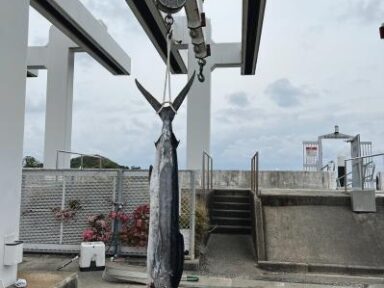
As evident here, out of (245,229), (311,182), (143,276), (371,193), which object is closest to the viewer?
(143,276)

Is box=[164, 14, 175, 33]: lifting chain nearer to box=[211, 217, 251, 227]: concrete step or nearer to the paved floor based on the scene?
the paved floor

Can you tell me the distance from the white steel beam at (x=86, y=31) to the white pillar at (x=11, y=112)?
5.17 meters

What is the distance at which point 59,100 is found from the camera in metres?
12.5

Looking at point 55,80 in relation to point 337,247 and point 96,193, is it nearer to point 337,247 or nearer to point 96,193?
point 96,193

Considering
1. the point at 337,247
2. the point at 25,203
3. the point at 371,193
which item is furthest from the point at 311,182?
the point at 25,203

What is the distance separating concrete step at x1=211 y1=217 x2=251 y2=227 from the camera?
9.22 metres

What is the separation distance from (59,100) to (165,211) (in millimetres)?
11207

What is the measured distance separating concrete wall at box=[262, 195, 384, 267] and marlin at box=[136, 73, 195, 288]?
516 cm

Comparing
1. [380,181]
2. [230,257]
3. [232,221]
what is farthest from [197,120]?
[380,181]

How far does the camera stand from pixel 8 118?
3.95 metres

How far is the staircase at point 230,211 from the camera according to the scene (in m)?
9.13

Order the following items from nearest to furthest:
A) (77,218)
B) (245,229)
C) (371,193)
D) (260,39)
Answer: (77,218)
(371,193)
(245,229)
(260,39)

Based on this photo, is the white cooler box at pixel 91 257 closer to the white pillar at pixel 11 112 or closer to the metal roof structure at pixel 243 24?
the white pillar at pixel 11 112

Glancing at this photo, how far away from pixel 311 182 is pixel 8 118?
1119 centimetres
